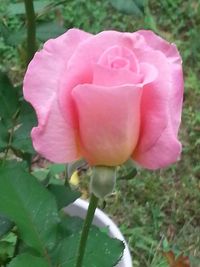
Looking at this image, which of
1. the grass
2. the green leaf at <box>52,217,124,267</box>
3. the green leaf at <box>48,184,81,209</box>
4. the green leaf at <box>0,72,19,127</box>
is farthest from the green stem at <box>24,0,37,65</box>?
A: the grass

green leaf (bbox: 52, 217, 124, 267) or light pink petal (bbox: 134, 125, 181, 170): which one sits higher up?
light pink petal (bbox: 134, 125, 181, 170)

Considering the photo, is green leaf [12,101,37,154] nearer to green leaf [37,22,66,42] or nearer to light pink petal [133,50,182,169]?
green leaf [37,22,66,42]

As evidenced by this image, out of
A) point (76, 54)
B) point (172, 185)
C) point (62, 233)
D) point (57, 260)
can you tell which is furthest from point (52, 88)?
point (172, 185)

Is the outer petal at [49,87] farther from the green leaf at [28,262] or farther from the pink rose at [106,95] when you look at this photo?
the green leaf at [28,262]

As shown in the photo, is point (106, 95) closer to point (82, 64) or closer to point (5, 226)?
point (82, 64)

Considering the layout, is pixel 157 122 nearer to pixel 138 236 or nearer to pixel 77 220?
pixel 77 220
